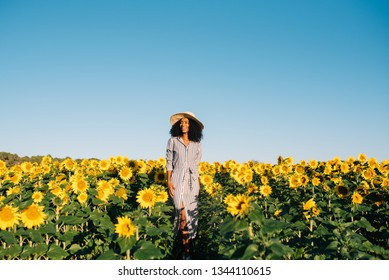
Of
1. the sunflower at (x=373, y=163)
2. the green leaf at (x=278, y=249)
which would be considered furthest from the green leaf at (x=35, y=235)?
the sunflower at (x=373, y=163)

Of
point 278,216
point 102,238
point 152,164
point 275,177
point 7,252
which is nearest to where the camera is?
point 7,252

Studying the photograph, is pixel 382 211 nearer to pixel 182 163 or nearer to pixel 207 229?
pixel 207 229

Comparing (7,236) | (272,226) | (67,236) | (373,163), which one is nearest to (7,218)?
(7,236)

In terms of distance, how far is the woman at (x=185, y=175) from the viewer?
5.54 meters

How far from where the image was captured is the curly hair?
6184 millimetres

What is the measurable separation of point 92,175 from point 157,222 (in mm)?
4184

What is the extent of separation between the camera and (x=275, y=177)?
861 centimetres

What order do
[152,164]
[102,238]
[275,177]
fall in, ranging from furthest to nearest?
[152,164] < [275,177] < [102,238]

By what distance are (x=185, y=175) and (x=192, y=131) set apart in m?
0.95

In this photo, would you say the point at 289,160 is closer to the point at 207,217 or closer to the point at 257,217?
the point at 207,217

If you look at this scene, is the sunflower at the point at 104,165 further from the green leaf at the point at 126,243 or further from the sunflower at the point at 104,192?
the green leaf at the point at 126,243

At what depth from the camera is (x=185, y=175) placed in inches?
224
